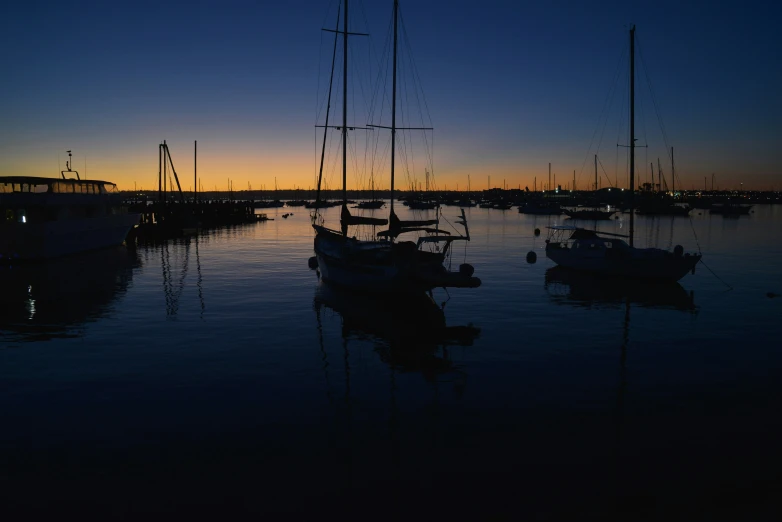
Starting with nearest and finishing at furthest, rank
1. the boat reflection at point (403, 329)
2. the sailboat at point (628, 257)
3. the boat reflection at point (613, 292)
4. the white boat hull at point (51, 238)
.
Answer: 1. the boat reflection at point (403, 329)
2. the boat reflection at point (613, 292)
3. the sailboat at point (628, 257)
4. the white boat hull at point (51, 238)

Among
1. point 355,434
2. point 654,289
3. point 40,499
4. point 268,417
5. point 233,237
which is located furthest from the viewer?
point 233,237

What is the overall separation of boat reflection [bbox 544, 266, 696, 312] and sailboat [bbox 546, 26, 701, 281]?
20.5 inches

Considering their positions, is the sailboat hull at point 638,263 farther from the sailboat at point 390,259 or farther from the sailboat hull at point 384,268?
the sailboat hull at point 384,268

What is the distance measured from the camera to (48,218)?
39000 millimetres

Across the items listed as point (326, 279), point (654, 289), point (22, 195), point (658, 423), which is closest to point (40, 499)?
point (658, 423)

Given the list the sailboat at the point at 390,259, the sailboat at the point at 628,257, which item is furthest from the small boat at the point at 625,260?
the sailboat at the point at 390,259

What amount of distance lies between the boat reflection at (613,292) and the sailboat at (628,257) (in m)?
0.52

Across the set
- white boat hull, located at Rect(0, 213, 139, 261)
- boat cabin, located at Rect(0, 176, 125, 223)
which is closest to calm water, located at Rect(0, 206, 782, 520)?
white boat hull, located at Rect(0, 213, 139, 261)

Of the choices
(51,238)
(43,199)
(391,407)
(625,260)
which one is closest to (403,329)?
(391,407)

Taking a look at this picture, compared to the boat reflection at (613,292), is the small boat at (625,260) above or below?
above

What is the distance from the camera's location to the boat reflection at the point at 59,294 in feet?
64.0

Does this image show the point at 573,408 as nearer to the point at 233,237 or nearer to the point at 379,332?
the point at 379,332

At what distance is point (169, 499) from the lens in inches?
325

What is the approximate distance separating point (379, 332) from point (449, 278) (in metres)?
Answer: 4.31
